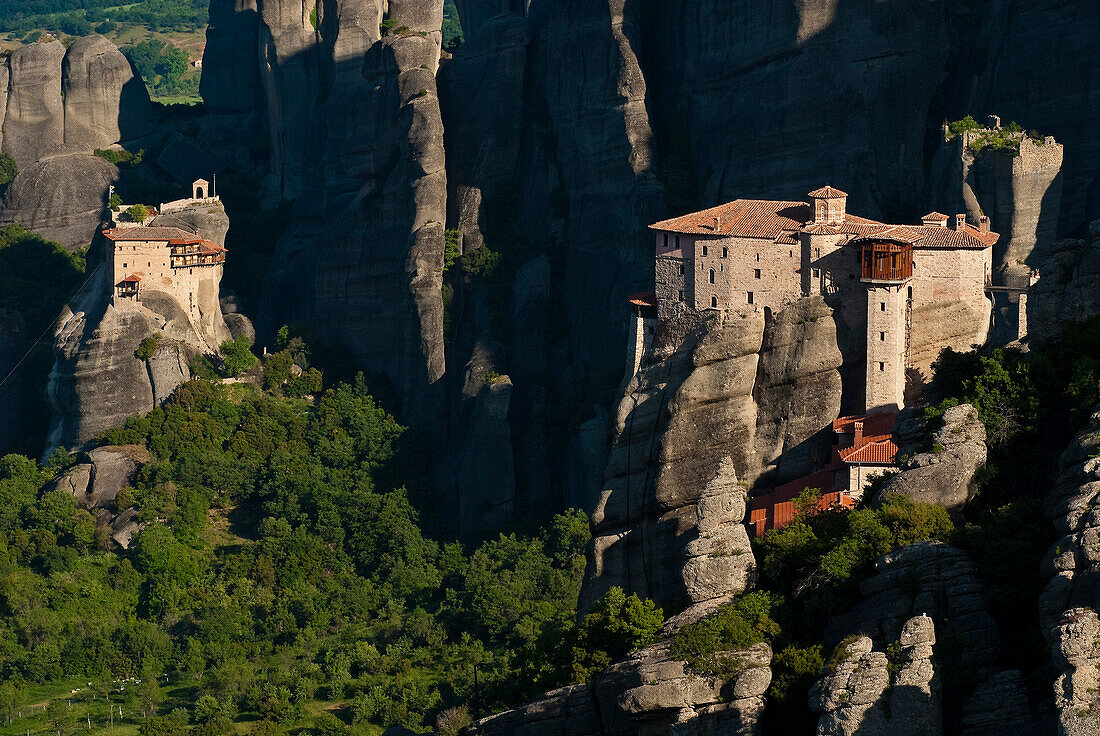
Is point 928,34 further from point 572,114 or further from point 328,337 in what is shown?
point 328,337

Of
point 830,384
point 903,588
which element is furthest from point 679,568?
point 903,588

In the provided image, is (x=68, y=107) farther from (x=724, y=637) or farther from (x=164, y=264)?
(x=724, y=637)

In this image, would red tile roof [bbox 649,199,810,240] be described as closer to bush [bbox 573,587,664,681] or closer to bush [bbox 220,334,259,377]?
bush [bbox 573,587,664,681]

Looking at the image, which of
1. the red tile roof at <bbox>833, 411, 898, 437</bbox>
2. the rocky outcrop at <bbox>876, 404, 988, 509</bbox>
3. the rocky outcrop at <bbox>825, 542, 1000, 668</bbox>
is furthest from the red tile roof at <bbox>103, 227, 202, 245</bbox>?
the rocky outcrop at <bbox>825, 542, 1000, 668</bbox>

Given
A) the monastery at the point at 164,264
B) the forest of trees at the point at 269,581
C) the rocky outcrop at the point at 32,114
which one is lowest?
the forest of trees at the point at 269,581

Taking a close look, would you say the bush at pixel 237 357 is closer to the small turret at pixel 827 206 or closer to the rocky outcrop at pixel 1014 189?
the rocky outcrop at pixel 1014 189

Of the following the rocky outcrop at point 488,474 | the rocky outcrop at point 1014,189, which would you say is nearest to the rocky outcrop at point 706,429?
the rocky outcrop at point 1014,189
